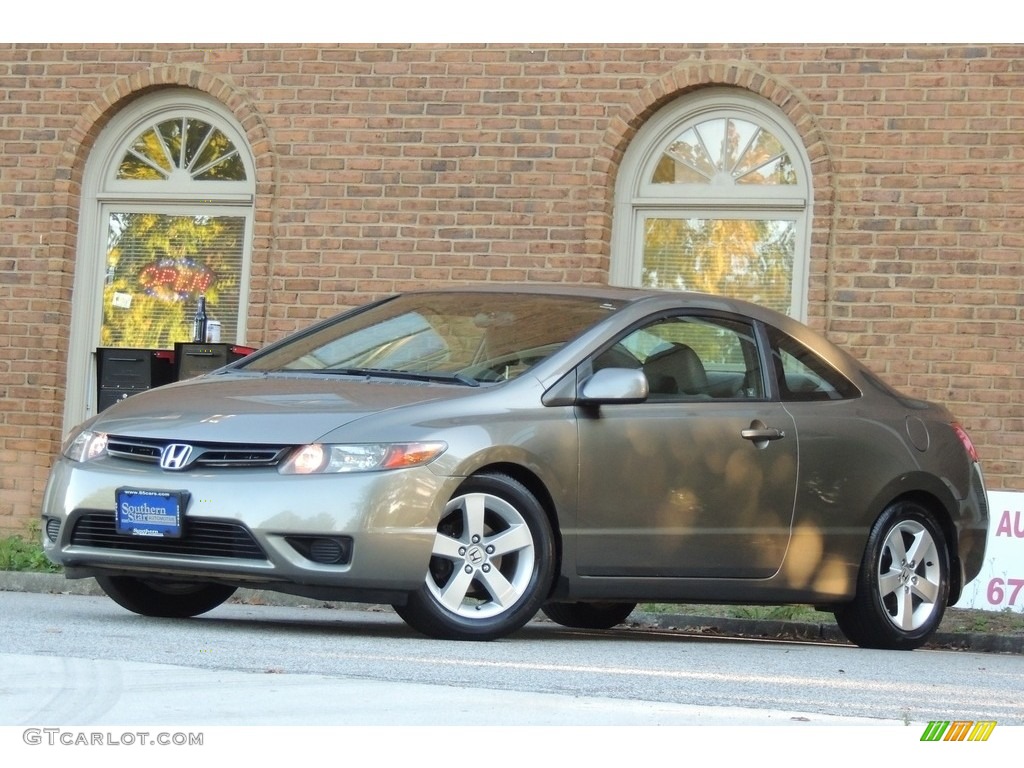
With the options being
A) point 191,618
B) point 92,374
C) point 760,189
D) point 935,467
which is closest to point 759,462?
point 935,467

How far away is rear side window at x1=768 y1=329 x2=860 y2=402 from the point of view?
857 centimetres

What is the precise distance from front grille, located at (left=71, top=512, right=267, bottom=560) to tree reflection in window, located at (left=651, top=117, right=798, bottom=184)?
732 cm

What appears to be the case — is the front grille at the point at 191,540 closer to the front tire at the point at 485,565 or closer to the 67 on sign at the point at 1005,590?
the front tire at the point at 485,565

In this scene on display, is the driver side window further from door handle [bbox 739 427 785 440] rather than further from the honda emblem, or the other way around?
the honda emblem

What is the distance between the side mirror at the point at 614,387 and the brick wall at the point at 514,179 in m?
5.80

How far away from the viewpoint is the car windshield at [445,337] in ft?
25.5

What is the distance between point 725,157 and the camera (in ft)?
→ 45.2

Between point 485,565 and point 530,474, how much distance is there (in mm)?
425

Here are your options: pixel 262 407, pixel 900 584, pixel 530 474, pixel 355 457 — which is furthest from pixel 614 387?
pixel 900 584

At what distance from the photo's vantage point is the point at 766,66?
13430 millimetres

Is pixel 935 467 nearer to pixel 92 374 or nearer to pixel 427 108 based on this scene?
pixel 427 108

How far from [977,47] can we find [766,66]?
1.41m

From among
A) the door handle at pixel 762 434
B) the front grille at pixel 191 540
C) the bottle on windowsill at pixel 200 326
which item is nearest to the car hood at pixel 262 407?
the front grille at pixel 191 540

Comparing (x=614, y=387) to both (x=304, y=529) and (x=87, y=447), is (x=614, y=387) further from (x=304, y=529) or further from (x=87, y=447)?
(x=87, y=447)
